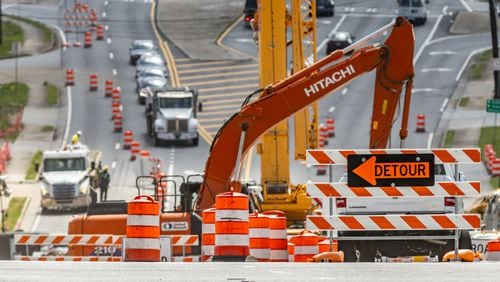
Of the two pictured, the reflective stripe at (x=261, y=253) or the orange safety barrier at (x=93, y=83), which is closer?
the reflective stripe at (x=261, y=253)

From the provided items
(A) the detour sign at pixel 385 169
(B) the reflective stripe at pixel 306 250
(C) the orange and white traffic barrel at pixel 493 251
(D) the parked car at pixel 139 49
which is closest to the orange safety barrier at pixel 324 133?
(D) the parked car at pixel 139 49

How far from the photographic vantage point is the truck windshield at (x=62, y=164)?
62.6 metres

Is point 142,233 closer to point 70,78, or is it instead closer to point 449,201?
point 449,201

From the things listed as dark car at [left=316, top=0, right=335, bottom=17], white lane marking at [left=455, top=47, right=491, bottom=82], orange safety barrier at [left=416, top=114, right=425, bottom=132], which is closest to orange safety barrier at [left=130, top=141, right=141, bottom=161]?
orange safety barrier at [left=416, top=114, right=425, bottom=132]

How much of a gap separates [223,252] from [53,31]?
78.0m

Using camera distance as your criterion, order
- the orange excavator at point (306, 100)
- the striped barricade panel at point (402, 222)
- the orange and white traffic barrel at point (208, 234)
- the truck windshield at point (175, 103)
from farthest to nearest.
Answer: the truck windshield at point (175, 103)
the orange excavator at point (306, 100)
the orange and white traffic barrel at point (208, 234)
the striped barricade panel at point (402, 222)

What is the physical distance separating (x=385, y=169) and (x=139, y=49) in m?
68.2

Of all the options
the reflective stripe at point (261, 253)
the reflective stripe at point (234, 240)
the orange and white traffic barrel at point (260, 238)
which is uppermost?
the reflective stripe at point (234, 240)

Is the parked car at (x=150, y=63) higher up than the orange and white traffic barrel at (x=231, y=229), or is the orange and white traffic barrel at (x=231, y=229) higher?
the orange and white traffic barrel at (x=231, y=229)

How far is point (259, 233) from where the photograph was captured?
95.5ft

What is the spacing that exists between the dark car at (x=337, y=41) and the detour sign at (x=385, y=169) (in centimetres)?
6586

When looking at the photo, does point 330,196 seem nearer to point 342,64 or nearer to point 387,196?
point 387,196

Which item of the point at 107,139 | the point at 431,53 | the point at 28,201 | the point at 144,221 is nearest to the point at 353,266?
the point at 144,221

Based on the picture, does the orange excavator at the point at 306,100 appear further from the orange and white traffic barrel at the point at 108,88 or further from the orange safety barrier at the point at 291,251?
the orange and white traffic barrel at the point at 108,88
